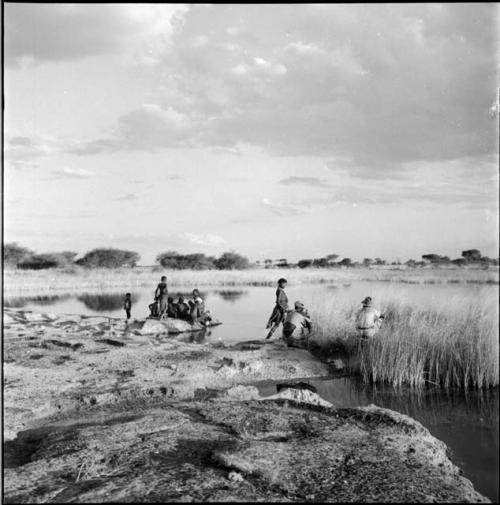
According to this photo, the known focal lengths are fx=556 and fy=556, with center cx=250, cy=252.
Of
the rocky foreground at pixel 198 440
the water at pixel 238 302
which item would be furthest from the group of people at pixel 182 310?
the rocky foreground at pixel 198 440

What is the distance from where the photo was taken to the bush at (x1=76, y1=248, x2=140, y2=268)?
182 ft

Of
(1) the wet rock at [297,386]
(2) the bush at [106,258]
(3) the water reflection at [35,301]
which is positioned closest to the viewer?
(1) the wet rock at [297,386]

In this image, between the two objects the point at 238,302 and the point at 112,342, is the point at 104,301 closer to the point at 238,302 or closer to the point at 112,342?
the point at 238,302

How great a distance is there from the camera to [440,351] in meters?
7.12

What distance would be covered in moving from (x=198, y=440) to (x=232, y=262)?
53.6 metres

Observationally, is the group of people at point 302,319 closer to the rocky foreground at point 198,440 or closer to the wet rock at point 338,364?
the wet rock at point 338,364

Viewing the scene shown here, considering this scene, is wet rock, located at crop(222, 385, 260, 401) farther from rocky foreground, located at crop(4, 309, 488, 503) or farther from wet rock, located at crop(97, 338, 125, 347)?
wet rock, located at crop(97, 338, 125, 347)

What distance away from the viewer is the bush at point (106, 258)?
→ 55.4m

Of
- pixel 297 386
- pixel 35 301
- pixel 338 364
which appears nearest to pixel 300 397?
pixel 297 386

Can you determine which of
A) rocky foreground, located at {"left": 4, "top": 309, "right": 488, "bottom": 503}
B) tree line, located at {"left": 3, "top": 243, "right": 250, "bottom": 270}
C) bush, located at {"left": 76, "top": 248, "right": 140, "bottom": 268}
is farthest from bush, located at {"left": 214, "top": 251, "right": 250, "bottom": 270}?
rocky foreground, located at {"left": 4, "top": 309, "right": 488, "bottom": 503}

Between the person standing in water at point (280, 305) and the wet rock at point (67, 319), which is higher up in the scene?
the person standing in water at point (280, 305)

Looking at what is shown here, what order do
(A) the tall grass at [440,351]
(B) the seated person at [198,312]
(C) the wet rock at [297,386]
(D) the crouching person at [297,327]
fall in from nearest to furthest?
(A) the tall grass at [440,351], (C) the wet rock at [297,386], (D) the crouching person at [297,327], (B) the seated person at [198,312]

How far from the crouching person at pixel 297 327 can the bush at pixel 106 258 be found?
157 ft

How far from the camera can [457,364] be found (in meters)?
6.88
